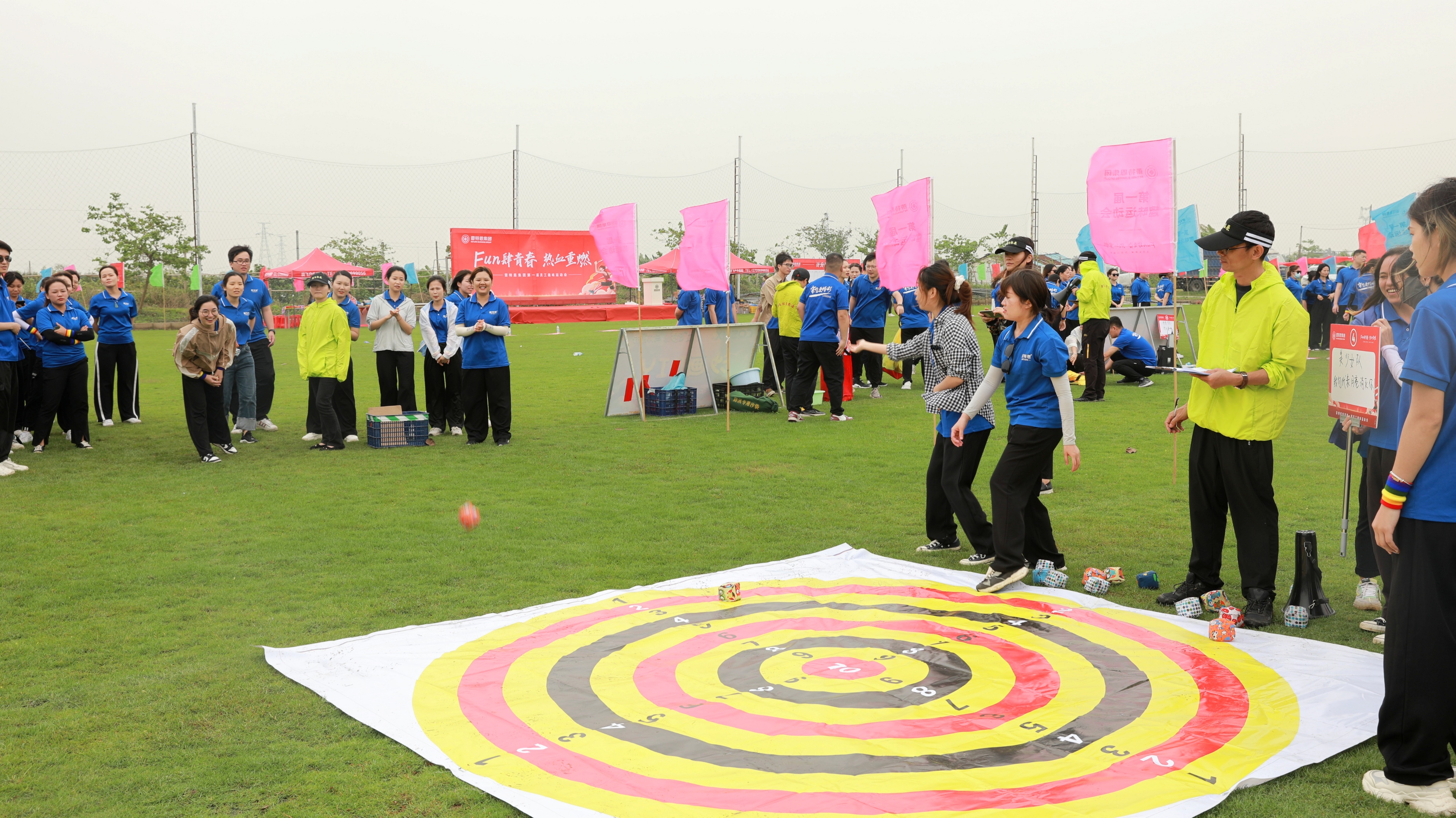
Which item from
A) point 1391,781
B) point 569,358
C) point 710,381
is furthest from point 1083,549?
point 569,358

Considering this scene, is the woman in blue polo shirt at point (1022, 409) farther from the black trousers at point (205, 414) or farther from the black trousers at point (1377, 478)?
the black trousers at point (205, 414)

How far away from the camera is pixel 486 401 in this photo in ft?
37.0

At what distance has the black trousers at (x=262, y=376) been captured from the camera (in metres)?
11.8

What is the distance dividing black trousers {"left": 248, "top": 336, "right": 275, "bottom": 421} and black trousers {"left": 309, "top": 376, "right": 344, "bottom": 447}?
1066 mm

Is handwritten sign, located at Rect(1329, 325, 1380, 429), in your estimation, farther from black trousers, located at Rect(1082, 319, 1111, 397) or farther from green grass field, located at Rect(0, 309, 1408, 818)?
black trousers, located at Rect(1082, 319, 1111, 397)

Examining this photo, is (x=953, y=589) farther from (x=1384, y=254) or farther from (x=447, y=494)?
(x=447, y=494)

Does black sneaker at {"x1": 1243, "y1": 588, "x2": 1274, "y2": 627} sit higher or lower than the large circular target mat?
higher

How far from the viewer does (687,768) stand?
3615 millimetres

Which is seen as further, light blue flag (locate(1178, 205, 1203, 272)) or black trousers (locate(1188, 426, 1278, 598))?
light blue flag (locate(1178, 205, 1203, 272))

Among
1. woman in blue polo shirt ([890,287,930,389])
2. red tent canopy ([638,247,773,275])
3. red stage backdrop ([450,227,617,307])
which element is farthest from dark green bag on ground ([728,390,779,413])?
red stage backdrop ([450,227,617,307])

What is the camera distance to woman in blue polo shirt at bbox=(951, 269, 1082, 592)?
5473 mm

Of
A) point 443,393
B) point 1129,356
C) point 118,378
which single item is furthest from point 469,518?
point 1129,356

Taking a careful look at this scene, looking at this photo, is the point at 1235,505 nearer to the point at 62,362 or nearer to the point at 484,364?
the point at 484,364

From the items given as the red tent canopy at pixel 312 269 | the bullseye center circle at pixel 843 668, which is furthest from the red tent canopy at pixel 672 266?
the bullseye center circle at pixel 843 668
